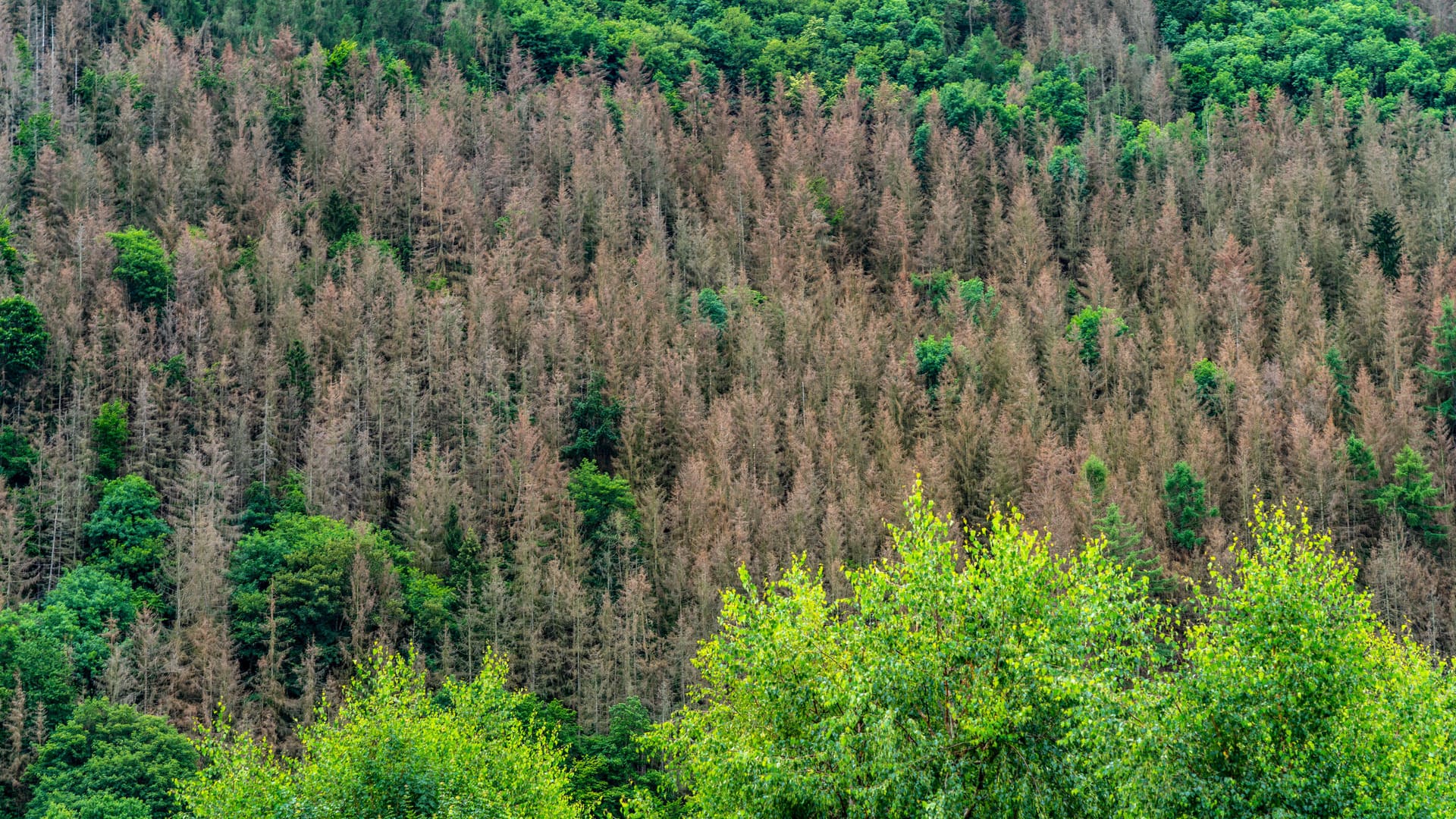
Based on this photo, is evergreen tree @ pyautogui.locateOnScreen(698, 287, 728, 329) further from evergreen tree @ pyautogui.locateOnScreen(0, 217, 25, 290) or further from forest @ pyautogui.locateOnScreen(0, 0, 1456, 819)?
evergreen tree @ pyautogui.locateOnScreen(0, 217, 25, 290)

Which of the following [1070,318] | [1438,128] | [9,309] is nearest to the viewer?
[9,309]

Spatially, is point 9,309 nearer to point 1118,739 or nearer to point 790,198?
point 790,198

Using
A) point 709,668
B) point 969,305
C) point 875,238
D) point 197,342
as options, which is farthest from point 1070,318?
point 709,668

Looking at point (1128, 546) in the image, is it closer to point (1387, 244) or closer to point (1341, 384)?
point (1341, 384)

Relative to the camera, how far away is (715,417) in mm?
105000

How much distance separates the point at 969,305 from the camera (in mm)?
128750

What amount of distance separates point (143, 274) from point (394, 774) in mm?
85972

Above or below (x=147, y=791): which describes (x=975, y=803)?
above

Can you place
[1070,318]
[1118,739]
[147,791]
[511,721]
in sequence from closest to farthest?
[1118,739] → [511,721] → [147,791] → [1070,318]

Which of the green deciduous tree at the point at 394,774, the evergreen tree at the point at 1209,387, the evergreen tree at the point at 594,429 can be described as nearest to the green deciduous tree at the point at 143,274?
the evergreen tree at the point at 594,429

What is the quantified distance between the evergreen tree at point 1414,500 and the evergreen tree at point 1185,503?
35.2 ft

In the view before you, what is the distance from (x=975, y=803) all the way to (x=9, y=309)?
9559cm

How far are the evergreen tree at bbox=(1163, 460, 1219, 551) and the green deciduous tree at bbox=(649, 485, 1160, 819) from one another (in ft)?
205

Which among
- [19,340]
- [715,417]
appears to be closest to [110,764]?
[19,340]
